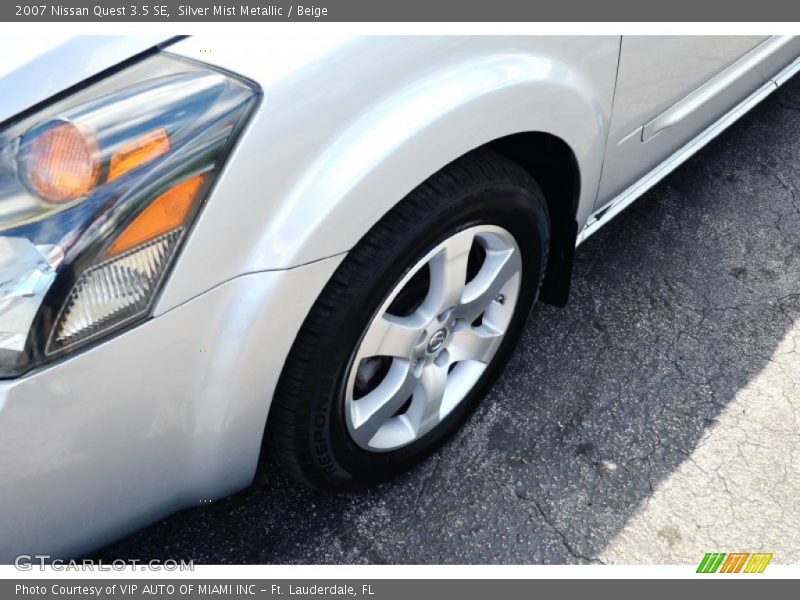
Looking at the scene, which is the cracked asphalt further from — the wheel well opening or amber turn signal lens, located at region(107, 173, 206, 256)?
amber turn signal lens, located at region(107, 173, 206, 256)

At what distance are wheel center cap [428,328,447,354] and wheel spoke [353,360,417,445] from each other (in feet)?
0.22

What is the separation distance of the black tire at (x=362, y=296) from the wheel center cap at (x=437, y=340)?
0.79 ft

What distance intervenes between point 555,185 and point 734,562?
0.92 m

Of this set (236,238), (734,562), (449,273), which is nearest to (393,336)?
(449,273)

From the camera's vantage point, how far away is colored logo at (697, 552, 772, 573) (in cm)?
171

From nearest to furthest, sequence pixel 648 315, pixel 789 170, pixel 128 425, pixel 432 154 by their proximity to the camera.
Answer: pixel 128 425 → pixel 432 154 → pixel 648 315 → pixel 789 170

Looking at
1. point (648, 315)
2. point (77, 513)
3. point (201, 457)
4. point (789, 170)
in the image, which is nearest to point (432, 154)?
point (201, 457)

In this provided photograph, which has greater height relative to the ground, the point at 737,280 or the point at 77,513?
the point at 77,513

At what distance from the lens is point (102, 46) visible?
3.78 feet

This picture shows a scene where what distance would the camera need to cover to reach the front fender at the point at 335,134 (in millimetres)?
1167

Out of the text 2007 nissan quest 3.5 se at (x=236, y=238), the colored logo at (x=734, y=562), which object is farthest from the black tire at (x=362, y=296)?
the colored logo at (x=734, y=562)

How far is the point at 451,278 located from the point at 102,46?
777mm

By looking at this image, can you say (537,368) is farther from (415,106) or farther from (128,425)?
(128,425)

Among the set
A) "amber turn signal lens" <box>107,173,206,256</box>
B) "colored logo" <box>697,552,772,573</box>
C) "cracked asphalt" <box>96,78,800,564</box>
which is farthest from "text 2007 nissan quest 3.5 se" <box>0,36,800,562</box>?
"colored logo" <box>697,552,772,573</box>
